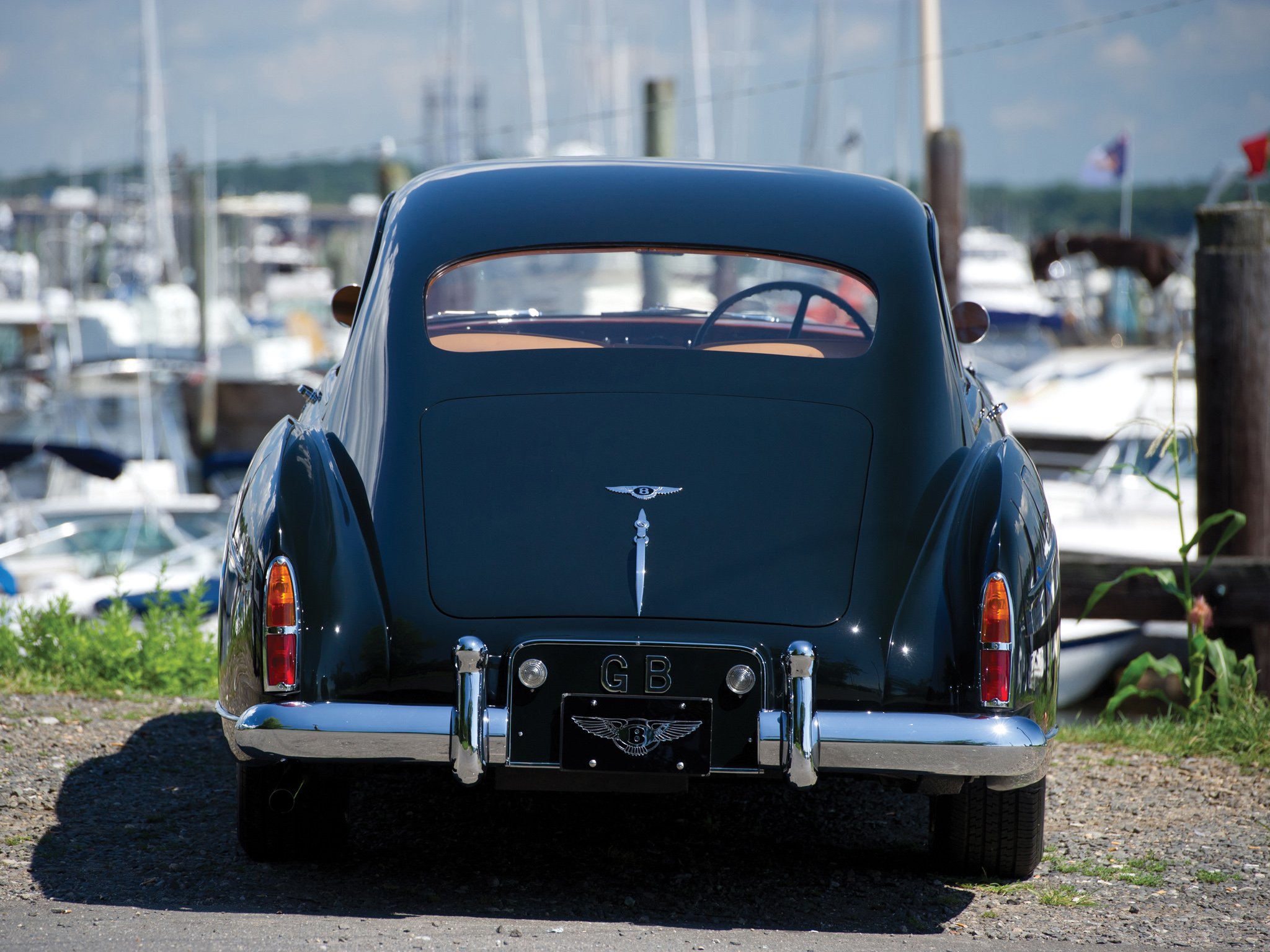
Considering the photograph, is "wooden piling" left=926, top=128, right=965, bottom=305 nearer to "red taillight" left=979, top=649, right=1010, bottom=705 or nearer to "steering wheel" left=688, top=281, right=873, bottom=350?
"steering wheel" left=688, top=281, right=873, bottom=350

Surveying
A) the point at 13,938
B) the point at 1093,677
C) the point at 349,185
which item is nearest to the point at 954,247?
the point at 1093,677

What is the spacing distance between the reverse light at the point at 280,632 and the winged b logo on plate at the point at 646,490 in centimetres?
72

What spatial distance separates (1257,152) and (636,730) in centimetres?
1158

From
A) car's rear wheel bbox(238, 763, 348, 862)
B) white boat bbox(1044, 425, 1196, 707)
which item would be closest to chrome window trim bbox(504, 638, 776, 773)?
car's rear wheel bbox(238, 763, 348, 862)

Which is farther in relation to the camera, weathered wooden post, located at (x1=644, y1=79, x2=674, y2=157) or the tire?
weathered wooden post, located at (x1=644, y1=79, x2=674, y2=157)

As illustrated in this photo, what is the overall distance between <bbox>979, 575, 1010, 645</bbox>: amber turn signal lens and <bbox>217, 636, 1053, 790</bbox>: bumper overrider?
175mm

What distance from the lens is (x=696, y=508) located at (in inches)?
115

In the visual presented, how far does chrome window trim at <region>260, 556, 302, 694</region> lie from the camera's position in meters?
2.79

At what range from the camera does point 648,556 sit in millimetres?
2828

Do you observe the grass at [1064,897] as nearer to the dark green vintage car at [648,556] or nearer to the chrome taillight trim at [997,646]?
the dark green vintage car at [648,556]

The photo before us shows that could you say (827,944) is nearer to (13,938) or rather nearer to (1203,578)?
(13,938)

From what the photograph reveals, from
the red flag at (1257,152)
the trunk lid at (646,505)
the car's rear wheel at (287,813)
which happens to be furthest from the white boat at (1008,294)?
the car's rear wheel at (287,813)

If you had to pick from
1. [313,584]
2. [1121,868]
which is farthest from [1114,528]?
[313,584]

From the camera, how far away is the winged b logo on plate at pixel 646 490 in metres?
2.93
